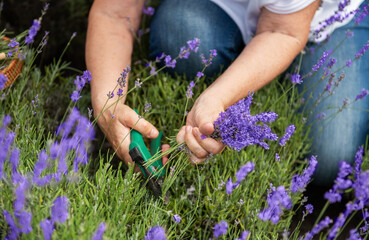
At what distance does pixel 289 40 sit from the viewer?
6.57 feet

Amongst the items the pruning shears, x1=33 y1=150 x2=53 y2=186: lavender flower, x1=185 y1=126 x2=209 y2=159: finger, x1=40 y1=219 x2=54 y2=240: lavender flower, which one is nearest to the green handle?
the pruning shears

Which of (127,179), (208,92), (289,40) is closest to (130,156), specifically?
(127,179)

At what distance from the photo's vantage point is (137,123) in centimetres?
166

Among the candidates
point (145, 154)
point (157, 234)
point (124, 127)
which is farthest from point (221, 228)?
point (124, 127)

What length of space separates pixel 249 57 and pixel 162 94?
24.5 inches

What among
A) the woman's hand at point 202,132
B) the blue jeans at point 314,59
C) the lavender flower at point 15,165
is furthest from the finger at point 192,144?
the blue jeans at point 314,59

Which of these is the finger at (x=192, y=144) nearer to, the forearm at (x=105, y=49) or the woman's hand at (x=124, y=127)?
the woman's hand at (x=124, y=127)

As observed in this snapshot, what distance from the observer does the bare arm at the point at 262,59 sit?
1764 millimetres

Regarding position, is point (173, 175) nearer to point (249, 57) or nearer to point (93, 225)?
point (93, 225)

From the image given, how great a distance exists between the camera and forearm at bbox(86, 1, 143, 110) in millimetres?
1893

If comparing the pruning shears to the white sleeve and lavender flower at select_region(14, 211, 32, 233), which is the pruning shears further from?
the white sleeve

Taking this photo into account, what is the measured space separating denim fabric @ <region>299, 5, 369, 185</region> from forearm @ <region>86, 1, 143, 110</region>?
1080 mm

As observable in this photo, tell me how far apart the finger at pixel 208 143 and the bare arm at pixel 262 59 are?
0.17m

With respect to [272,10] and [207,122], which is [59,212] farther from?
[272,10]
